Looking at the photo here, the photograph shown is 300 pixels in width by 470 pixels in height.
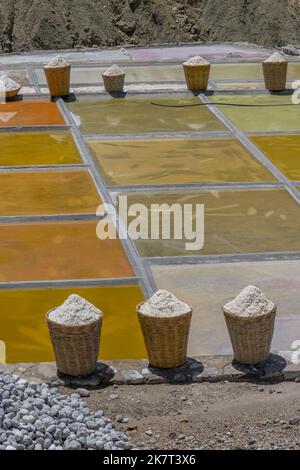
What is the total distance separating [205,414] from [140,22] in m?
28.5

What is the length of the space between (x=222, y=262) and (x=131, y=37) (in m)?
24.0

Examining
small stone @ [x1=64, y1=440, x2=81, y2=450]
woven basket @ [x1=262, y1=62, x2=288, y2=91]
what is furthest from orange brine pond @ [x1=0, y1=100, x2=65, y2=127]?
small stone @ [x1=64, y1=440, x2=81, y2=450]

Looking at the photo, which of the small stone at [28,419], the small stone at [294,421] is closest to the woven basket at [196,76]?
the small stone at [294,421]

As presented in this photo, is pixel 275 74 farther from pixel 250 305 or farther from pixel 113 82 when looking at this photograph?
pixel 250 305

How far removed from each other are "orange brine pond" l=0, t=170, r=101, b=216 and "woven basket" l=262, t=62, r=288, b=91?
22.8ft

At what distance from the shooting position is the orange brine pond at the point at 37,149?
17.2 m

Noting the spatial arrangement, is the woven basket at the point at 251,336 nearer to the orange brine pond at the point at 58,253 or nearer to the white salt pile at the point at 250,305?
the white salt pile at the point at 250,305

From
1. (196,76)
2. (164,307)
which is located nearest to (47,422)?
(164,307)

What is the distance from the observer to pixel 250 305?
9500mm

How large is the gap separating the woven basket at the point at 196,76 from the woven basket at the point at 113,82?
1323 millimetres

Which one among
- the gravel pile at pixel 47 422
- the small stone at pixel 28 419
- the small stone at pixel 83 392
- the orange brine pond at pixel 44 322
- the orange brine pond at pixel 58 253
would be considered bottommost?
the orange brine pond at pixel 58 253

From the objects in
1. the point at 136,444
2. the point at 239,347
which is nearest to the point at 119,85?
the point at 239,347

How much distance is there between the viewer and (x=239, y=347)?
9.54m
